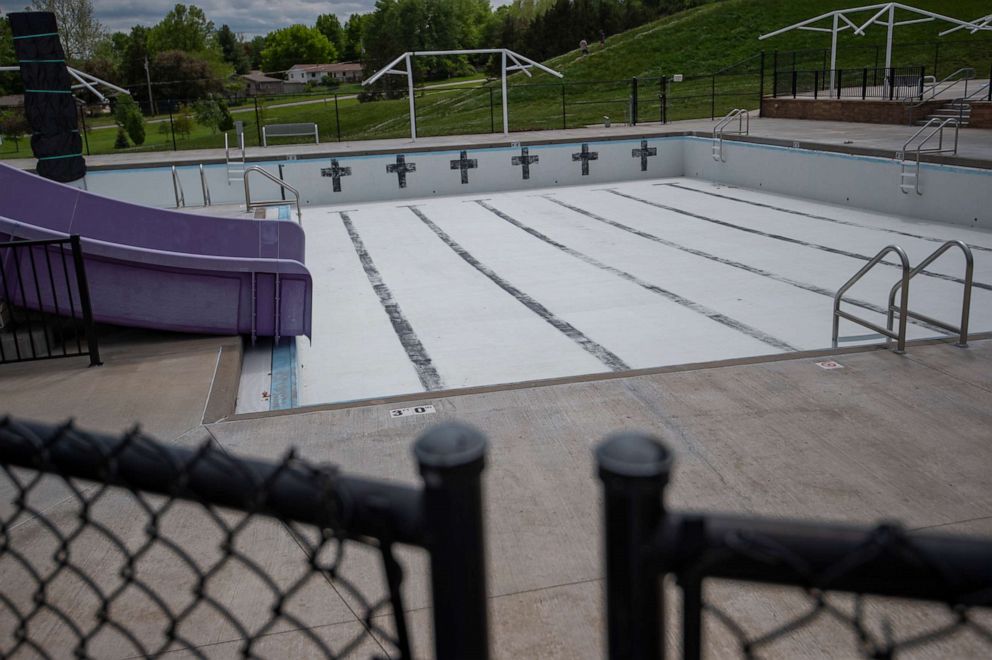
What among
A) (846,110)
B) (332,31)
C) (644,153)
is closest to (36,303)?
(644,153)

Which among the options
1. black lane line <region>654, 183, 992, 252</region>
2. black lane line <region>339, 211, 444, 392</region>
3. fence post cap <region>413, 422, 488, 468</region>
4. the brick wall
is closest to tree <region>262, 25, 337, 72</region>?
the brick wall

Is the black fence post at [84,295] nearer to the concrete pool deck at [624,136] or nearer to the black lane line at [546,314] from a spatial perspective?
the black lane line at [546,314]

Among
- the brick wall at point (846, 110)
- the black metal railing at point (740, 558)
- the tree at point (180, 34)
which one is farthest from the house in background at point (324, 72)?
the black metal railing at point (740, 558)

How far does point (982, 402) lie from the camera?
529cm

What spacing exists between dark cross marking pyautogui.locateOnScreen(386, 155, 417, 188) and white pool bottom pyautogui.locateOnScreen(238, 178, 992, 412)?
10.4 ft

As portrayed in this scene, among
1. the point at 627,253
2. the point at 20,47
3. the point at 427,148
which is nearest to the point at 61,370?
the point at 20,47

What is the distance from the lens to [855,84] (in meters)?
31.8

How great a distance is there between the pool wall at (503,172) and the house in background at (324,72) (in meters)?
105

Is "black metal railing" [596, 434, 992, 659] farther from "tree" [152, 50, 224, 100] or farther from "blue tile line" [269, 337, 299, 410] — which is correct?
"tree" [152, 50, 224, 100]

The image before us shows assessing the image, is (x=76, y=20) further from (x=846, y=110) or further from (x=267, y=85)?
(x=846, y=110)

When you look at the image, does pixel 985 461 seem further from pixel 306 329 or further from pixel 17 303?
pixel 17 303

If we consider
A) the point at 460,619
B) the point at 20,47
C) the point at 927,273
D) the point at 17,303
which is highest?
the point at 20,47

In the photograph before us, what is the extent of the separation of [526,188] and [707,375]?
1537 centimetres

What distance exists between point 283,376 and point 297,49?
133274mm
